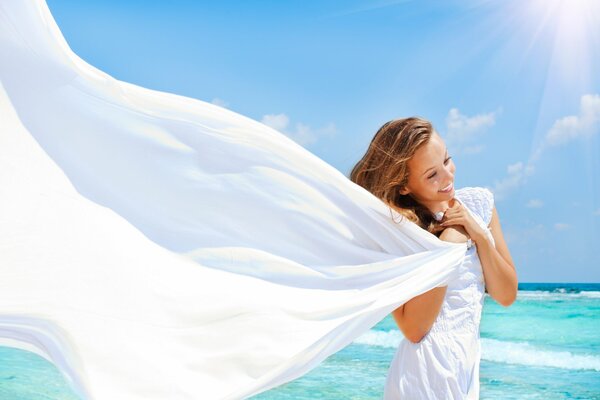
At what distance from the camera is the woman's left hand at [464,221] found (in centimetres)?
271

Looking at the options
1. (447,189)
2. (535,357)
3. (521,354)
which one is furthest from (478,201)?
(521,354)

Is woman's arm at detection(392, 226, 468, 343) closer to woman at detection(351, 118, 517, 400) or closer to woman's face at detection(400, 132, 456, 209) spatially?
woman at detection(351, 118, 517, 400)

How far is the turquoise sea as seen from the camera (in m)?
11.6

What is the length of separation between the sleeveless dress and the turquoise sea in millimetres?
8448

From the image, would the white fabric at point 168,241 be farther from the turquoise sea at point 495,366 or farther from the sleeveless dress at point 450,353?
the turquoise sea at point 495,366

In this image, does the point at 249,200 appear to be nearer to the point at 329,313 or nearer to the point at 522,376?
the point at 329,313

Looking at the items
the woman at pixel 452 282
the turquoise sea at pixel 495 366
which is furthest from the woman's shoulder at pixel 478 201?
the turquoise sea at pixel 495 366

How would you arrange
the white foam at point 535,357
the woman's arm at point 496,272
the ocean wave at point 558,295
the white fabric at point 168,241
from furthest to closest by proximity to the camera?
the ocean wave at point 558,295 → the white foam at point 535,357 → the woman's arm at point 496,272 → the white fabric at point 168,241

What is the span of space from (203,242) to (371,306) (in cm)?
70

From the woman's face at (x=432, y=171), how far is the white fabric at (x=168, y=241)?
0.16 meters

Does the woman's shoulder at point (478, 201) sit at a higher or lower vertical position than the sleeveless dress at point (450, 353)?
higher

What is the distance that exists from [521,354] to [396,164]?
14.7 metres

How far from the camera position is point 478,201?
2904 millimetres

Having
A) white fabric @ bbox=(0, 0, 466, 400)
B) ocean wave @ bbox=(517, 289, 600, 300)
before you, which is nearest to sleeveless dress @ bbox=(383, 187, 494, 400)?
white fabric @ bbox=(0, 0, 466, 400)
